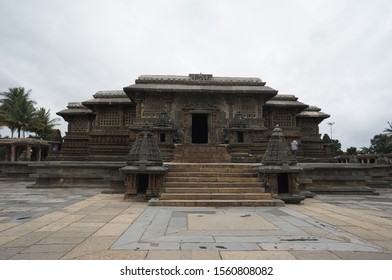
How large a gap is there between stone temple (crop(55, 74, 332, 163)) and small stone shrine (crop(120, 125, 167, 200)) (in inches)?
213

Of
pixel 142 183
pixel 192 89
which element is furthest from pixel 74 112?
pixel 142 183

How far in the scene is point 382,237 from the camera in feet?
15.0

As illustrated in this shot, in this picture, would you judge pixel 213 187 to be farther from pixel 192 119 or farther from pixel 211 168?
pixel 192 119

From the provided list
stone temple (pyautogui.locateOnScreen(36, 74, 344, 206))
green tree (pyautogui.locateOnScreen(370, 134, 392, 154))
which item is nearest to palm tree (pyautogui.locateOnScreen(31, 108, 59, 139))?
stone temple (pyautogui.locateOnScreen(36, 74, 344, 206))

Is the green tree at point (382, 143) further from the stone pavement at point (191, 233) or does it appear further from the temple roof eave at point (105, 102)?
the stone pavement at point (191, 233)

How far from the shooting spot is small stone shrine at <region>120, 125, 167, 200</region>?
884 cm

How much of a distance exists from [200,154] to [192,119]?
5106 mm

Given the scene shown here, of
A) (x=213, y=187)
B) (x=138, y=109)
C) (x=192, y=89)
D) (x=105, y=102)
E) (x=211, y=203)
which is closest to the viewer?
(x=211, y=203)

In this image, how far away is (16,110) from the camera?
119 ft

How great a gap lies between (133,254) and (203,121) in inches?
718

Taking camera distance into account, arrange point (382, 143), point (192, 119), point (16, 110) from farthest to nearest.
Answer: point (382, 143) < point (16, 110) < point (192, 119)

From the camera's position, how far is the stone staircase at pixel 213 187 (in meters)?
7.94

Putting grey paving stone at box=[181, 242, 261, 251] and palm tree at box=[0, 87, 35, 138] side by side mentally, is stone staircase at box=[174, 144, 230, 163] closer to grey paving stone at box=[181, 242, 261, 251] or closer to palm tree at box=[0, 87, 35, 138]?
grey paving stone at box=[181, 242, 261, 251]

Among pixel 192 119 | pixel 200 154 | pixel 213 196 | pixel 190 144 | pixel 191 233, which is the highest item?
pixel 192 119
